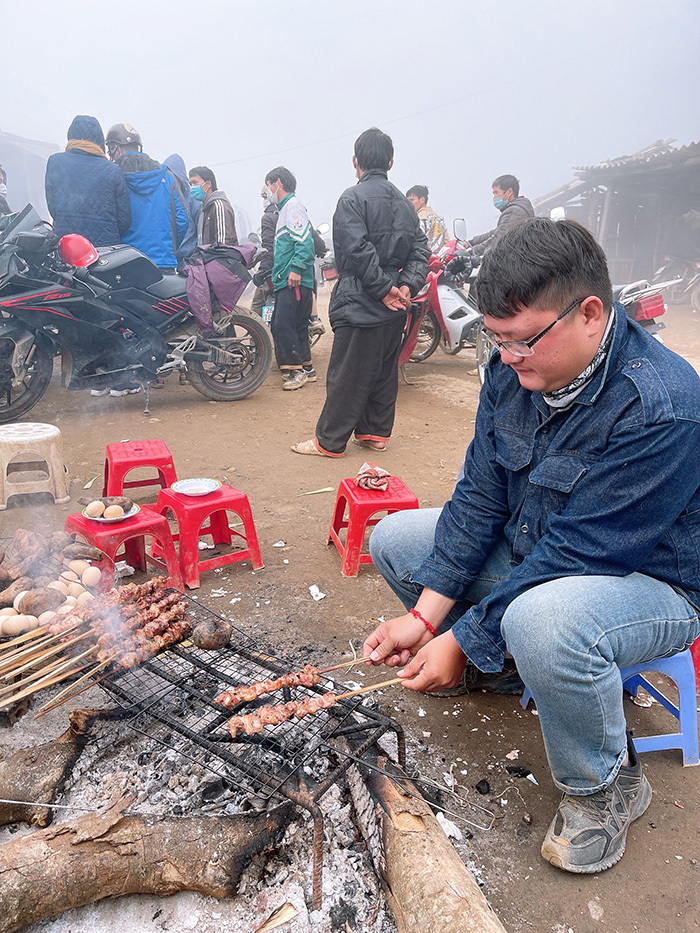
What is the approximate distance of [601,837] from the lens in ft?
6.95

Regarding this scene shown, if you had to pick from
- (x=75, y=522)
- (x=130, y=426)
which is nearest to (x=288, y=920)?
(x=75, y=522)

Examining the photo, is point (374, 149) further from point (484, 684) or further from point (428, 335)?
point (428, 335)

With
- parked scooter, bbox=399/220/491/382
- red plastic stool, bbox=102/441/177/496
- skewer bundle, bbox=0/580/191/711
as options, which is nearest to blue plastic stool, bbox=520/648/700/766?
skewer bundle, bbox=0/580/191/711

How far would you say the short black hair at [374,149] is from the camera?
18.8ft

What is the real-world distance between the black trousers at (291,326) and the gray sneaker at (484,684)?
6275 mm

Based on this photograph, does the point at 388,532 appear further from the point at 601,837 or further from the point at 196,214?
the point at 196,214

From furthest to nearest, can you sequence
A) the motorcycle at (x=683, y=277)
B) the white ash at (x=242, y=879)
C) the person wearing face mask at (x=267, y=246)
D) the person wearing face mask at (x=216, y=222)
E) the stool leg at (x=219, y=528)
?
1. the motorcycle at (x=683, y=277)
2. the person wearing face mask at (x=267, y=246)
3. the person wearing face mask at (x=216, y=222)
4. the stool leg at (x=219, y=528)
5. the white ash at (x=242, y=879)

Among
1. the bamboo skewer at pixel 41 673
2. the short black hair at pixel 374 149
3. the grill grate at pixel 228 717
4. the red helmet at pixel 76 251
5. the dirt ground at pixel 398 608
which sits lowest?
the dirt ground at pixel 398 608

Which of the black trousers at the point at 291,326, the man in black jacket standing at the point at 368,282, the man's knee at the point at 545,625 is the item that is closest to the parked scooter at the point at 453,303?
the black trousers at the point at 291,326

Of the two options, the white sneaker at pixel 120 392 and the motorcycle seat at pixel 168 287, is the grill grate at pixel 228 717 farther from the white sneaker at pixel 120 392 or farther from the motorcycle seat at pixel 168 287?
the white sneaker at pixel 120 392

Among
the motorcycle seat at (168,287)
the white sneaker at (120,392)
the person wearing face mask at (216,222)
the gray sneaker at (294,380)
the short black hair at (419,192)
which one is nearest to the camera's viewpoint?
the motorcycle seat at (168,287)

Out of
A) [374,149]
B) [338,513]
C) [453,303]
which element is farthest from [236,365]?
[338,513]

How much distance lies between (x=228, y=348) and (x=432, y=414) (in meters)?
2.69

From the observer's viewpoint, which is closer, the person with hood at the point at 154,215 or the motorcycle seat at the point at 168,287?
the motorcycle seat at the point at 168,287
